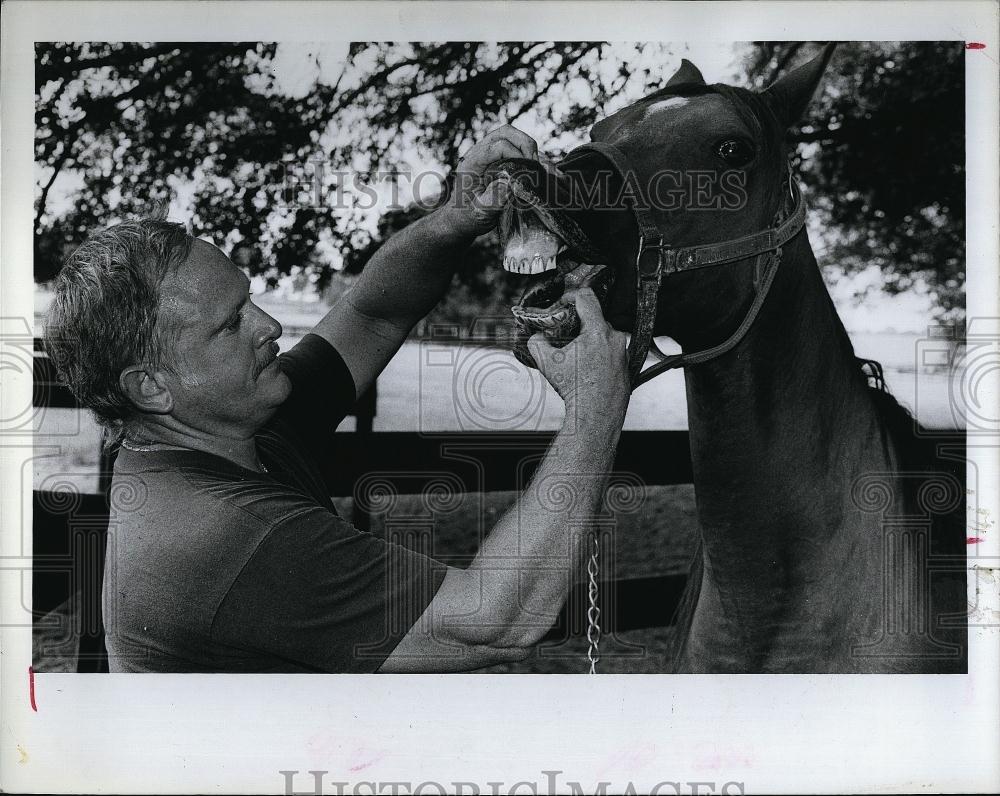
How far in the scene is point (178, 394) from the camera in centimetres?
209

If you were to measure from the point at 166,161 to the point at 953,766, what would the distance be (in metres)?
2.84

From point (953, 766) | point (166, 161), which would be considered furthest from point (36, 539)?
point (953, 766)

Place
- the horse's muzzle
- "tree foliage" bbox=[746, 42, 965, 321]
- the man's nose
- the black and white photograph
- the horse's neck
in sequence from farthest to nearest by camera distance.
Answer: "tree foliage" bbox=[746, 42, 965, 321] → the black and white photograph → the man's nose → the horse's neck → the horse's muzzle

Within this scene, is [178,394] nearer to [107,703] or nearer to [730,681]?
[107,703]

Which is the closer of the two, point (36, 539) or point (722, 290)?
point (722, 290)

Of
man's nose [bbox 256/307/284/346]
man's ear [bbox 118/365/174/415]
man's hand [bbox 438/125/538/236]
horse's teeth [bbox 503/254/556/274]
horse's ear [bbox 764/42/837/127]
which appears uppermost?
horse's ear [bbox 764/42/837/127]

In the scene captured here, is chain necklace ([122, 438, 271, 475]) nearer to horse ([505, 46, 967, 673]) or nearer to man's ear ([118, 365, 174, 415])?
man's ear ([118, 365, 174, 415])

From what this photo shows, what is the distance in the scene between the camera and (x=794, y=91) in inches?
89.1

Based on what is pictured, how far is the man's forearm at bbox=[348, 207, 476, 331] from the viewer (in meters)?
2.36

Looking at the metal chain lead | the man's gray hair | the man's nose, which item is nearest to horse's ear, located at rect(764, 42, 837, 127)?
the metal chain lead

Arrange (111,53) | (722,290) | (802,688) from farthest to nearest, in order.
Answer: (111,53), (802,688), (722,290)

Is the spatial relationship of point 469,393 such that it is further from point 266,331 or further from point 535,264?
point 535,264

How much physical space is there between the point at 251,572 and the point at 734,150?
4.80 ft

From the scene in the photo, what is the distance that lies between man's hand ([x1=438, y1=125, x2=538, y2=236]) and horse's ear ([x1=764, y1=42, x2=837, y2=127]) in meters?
0.63
